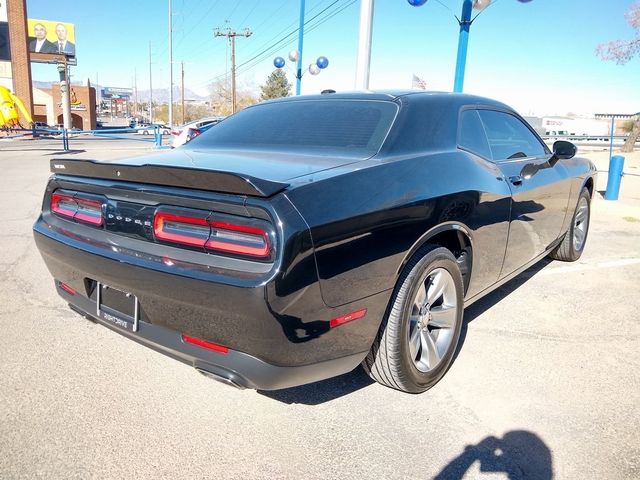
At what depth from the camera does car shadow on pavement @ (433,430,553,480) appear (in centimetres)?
204

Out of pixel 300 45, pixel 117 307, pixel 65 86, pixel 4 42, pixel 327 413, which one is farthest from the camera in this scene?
pixel 4 42

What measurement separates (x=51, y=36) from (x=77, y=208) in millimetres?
65523

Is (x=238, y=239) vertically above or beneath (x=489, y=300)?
above

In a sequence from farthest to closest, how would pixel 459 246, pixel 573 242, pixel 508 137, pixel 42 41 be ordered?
pixel 42 41 < pixel 573 242 < pixel 508 137 < pixel 459 246

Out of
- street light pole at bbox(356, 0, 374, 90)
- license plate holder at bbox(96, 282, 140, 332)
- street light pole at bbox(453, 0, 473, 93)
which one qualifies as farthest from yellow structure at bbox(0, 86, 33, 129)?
license plate holder at bbox(96, 282, 140, 332)

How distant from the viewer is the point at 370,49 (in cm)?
920

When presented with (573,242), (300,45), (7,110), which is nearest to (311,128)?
(573,242)

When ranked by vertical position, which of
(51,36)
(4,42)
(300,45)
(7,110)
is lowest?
(7,110)

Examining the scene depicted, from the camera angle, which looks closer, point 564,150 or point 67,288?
point 67,288

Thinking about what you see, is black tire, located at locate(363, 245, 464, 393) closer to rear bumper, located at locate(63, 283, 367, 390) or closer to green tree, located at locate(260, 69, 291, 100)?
rear bumper, located at locate(63, 283, 367, 390)

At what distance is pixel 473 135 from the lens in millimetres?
3162

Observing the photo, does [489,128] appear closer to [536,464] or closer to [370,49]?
[536,464]

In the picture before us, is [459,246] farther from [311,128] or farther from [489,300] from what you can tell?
[489,300]

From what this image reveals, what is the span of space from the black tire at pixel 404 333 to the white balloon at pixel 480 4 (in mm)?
7344
